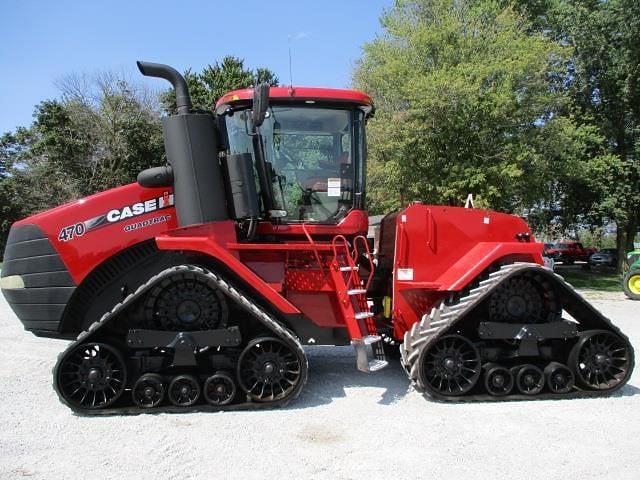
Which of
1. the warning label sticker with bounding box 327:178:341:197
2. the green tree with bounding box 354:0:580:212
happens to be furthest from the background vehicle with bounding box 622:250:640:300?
the warning label sticker with bounding box 327:178:341:197

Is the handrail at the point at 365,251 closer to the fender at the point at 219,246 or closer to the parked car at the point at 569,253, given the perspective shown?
the fender at the point at 219,246

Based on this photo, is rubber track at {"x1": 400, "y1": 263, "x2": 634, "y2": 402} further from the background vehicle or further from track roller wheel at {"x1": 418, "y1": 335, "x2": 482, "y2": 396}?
the background vehicle

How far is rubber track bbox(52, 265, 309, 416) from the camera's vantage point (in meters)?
4.60

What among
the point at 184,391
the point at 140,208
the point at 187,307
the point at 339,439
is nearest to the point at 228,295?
the point at 187,307

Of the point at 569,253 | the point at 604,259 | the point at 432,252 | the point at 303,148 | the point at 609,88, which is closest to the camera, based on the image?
the point at 303,148

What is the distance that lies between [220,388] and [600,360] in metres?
3.59

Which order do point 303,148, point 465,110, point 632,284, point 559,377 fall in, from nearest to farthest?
point 559,377
point 303,148
point 632,284
point 465,110

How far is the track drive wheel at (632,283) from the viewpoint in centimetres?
1503

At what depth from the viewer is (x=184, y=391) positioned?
4.67 m

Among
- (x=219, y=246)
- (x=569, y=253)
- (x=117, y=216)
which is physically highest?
(x=117, y=216)

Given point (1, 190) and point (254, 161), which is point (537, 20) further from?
point (1, 190)

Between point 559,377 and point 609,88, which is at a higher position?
point 609,88

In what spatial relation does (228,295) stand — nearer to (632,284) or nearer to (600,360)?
(600,360)

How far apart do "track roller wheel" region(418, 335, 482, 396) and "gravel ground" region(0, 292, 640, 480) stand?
183mm
